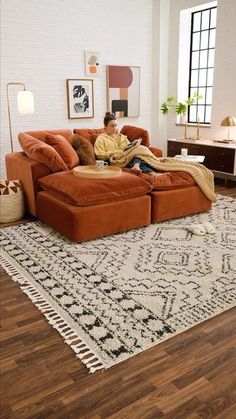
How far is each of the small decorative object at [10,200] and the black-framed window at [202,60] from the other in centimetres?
364

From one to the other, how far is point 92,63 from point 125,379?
17.1ft

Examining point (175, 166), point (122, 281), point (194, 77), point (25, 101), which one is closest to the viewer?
point (122, 281)

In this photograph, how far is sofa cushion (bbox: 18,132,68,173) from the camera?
3.70m

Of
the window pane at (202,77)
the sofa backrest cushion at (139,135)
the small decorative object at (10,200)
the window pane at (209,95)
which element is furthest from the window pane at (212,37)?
the small decorative object at (10,200)

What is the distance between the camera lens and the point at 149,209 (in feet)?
12.1

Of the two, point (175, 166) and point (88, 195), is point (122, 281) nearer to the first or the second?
point (88, 195)

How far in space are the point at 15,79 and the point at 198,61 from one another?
3138mm

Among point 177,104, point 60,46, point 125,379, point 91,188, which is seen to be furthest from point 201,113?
point 125,379

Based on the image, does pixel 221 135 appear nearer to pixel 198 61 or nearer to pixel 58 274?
pixel 198 61

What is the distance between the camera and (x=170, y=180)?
383 cm

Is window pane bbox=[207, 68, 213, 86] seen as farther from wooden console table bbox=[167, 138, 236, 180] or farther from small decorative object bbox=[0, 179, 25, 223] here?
small decorative object bbox=[0, 179, 25, 223]

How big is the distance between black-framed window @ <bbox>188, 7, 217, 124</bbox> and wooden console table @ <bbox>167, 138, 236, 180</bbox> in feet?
2.46

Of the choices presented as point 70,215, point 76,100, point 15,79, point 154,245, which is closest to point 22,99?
point 15,79

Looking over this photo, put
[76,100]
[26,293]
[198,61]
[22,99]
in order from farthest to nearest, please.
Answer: [198,61], [76,100], [22,99], [26,293]
